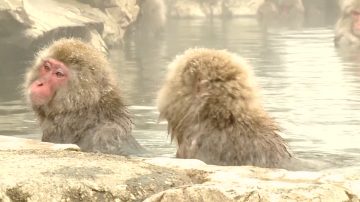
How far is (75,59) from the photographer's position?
4.44 meters

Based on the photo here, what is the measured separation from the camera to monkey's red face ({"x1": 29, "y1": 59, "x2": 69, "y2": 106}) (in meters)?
4.45

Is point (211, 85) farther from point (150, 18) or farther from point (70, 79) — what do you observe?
point (150, 18)

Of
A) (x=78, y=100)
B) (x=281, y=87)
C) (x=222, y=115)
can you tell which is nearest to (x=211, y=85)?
(x=222, y=115)

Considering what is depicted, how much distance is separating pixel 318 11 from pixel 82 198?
3138 cm

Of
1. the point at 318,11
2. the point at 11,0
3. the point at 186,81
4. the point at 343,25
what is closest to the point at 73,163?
the point at 186,81

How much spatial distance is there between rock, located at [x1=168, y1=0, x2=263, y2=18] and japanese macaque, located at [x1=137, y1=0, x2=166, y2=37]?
41.8 feet

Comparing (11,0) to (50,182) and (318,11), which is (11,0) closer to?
(50,182)

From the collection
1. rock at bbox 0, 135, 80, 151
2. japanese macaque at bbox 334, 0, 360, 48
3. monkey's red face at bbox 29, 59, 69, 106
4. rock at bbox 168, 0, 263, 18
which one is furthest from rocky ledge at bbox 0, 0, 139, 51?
rock at bbox 168, 0, 263, 18

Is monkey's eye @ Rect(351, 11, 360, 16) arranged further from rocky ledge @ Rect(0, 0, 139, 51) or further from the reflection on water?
rocky ledge @ Rect(0, 0, 139, 51)

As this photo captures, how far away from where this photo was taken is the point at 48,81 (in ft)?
14.8

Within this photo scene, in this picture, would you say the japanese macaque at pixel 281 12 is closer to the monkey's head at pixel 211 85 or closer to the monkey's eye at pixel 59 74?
the monkey's eye at pixel 59 74

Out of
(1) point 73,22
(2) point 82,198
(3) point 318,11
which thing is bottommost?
(3) point 318,11

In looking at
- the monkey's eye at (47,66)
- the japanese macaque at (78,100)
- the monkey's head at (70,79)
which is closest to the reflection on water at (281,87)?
the japanese macaque at (78,100)

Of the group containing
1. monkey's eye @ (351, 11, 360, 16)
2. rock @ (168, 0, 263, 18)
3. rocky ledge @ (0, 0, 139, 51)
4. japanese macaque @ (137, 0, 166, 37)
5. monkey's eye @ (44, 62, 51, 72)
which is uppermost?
monkey's eye @ (44, 62, 51, 72)
